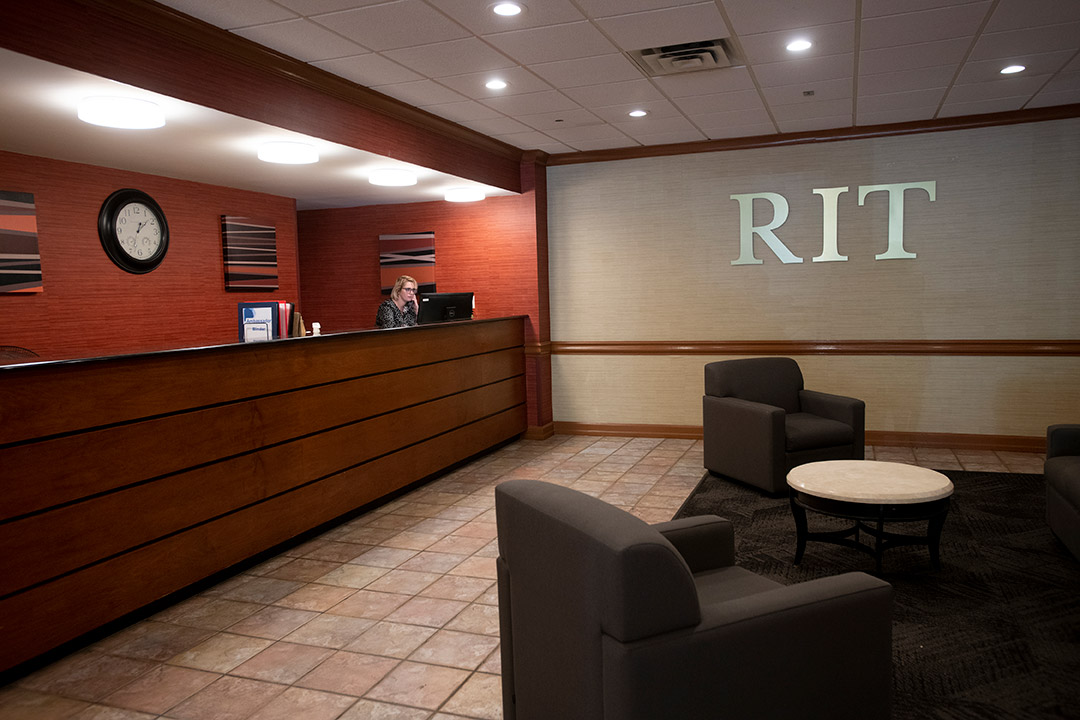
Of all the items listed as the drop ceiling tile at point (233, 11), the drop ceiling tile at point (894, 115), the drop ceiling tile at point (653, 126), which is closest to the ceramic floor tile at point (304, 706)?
the drop ceiling tile at point (233, 11)

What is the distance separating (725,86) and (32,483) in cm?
481

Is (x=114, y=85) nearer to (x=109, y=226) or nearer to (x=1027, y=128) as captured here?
(x=109, y=226)

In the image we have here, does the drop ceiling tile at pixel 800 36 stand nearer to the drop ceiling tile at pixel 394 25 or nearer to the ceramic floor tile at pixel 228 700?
the drop ceiling tile at pixel 394 25

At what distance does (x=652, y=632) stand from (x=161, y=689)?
220cm

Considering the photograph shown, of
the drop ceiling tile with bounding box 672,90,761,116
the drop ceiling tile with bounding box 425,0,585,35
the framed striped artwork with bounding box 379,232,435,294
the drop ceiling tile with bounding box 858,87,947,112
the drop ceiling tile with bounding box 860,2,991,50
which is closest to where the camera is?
the drop ceiling tile with bounding box 425,0,585,35

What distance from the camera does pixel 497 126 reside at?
6.50m

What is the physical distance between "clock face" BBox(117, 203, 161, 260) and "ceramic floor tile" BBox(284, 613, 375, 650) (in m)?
4.11

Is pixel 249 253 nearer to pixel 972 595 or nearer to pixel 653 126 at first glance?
pixel 653 126

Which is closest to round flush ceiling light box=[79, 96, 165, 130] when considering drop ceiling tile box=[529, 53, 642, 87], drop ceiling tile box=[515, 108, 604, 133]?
drop ceiling tile box=[529, 53, 642, 87]

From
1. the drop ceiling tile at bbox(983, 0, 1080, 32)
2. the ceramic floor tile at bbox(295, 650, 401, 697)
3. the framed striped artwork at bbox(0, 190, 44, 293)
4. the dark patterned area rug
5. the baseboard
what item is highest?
the drop ceiling tile at bbox(983, 0, 1080, 32)

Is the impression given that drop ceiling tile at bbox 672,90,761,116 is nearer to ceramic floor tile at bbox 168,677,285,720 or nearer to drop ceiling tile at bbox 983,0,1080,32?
drop ceiling tile at bbox 983,0,1080,32

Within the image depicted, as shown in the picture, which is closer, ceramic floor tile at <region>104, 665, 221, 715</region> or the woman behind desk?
ceramic floor tile at <region>104, 665, 221, 715</region>

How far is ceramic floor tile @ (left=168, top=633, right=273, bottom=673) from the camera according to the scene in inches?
125

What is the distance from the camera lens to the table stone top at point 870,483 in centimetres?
360
